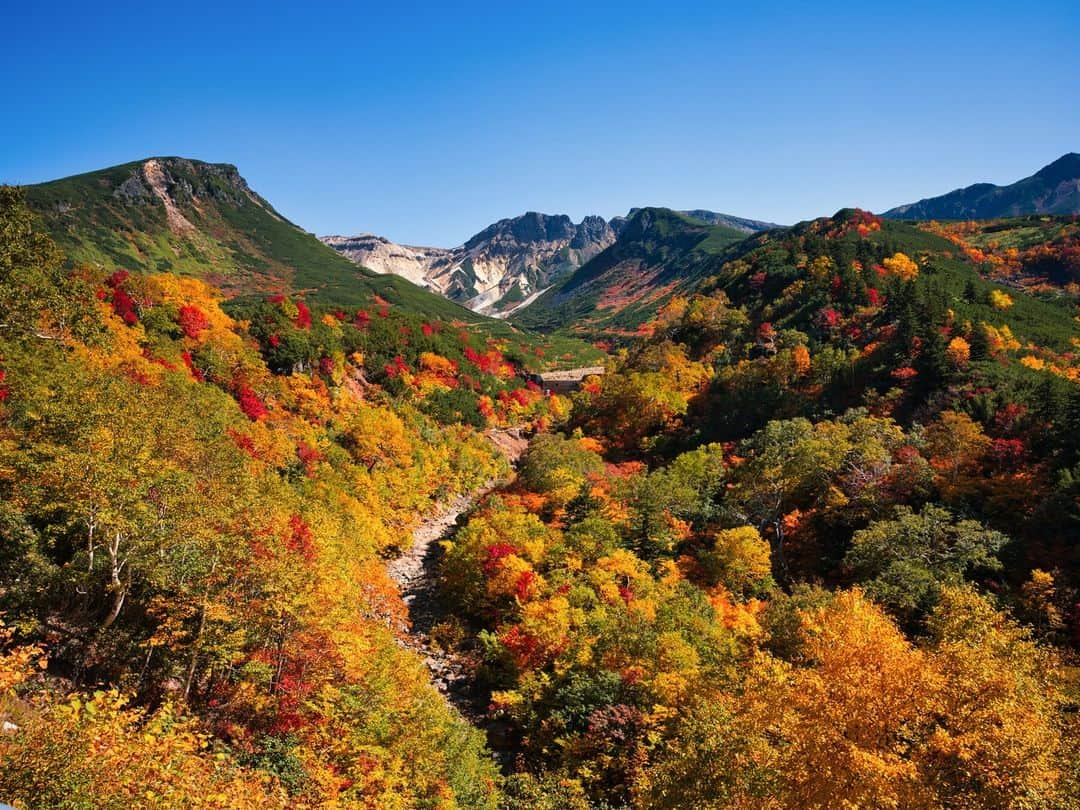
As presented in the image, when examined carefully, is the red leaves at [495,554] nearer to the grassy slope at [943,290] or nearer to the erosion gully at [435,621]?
the erosion gully at [435,621]

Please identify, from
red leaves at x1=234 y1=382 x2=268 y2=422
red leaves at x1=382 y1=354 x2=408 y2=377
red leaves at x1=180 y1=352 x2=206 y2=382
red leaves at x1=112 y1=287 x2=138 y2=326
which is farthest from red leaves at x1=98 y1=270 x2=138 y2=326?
red leaves at x1=382 y1=354 x2=408 y2=377

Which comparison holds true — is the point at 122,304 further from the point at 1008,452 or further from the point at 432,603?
the point at 1008,452

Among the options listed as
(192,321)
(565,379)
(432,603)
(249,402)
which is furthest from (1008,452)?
(565,379)

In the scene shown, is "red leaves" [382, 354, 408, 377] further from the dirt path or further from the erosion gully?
the erosion gully

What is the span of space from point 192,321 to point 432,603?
38.2 m

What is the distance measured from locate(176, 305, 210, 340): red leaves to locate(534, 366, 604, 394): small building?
78.0 m

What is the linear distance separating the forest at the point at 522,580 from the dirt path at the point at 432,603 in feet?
4.11

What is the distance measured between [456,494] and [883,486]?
1818 inches

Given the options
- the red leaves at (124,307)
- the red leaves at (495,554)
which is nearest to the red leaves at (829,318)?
the red leaves at (495,554)

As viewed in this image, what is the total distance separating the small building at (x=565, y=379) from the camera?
5332 inches

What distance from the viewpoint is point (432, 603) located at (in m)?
45.7

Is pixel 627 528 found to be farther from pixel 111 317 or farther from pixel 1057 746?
pixel 111 317

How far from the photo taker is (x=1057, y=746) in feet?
51.9

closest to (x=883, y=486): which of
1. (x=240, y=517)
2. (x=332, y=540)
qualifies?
(x=332, y=540)
